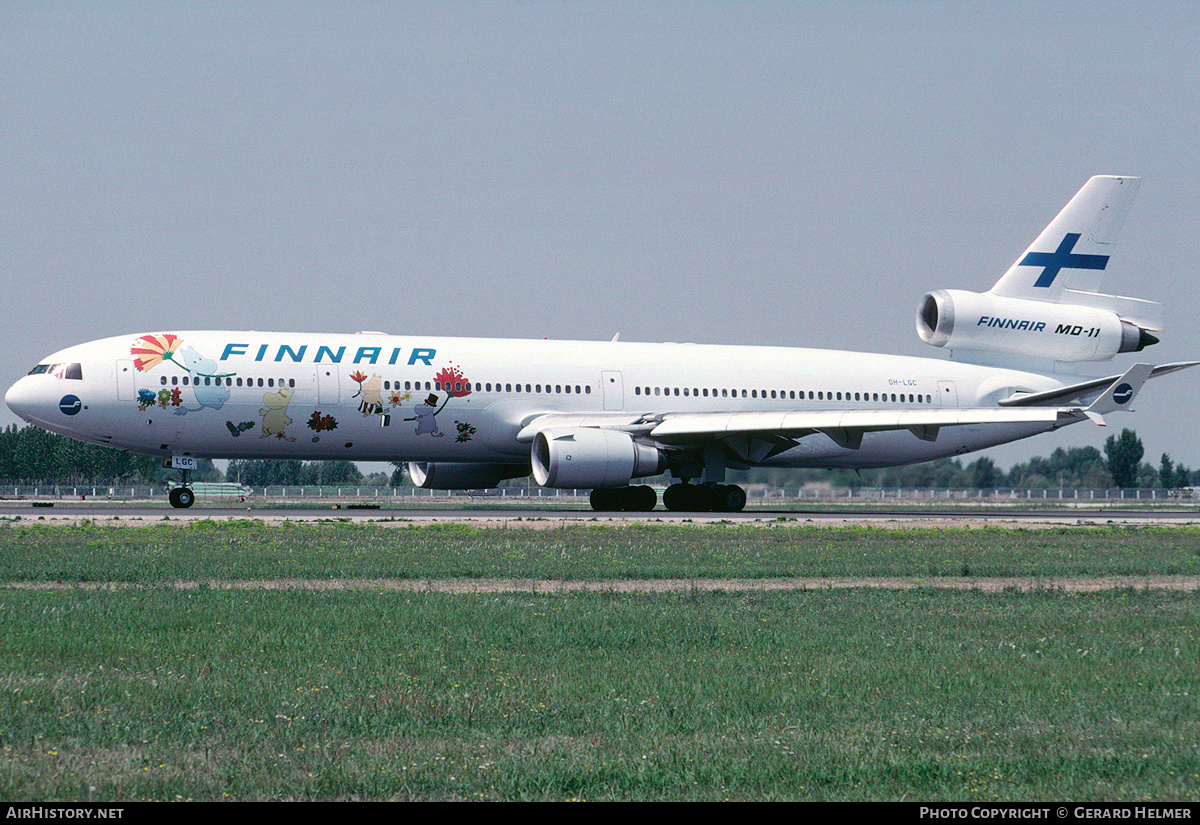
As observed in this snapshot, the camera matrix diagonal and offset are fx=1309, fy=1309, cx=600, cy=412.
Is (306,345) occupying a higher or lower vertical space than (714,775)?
higher

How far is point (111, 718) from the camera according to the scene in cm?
855

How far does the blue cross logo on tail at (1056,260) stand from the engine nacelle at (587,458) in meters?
16.9

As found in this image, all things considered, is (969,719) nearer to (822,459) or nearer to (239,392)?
(239,392)

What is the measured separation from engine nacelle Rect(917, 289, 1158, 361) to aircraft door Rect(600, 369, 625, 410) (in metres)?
11.7

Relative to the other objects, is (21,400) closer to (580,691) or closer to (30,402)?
(30,402)

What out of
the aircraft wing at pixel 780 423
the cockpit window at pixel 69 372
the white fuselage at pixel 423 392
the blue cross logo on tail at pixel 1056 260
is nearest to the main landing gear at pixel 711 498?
the white fuselage at pixel 423 392

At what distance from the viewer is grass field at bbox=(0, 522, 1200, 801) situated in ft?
23.8

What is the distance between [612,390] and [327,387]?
8491 mm

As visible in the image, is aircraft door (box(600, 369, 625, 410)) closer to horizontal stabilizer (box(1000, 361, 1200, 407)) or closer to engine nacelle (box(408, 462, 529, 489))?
engine nacelle (box(408, 462, 529, 489))

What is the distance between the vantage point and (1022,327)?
1732 inches

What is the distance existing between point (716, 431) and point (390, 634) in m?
24.5

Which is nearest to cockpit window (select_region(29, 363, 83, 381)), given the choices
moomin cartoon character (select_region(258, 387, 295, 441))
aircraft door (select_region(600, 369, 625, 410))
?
moomin cartoon character (select_region(258, 387, 295, 441))

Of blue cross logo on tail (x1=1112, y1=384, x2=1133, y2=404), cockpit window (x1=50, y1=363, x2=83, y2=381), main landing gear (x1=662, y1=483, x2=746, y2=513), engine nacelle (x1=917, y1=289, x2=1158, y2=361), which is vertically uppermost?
engine nacelle (x1=917, y1=289, x2=1158, y2=361)
